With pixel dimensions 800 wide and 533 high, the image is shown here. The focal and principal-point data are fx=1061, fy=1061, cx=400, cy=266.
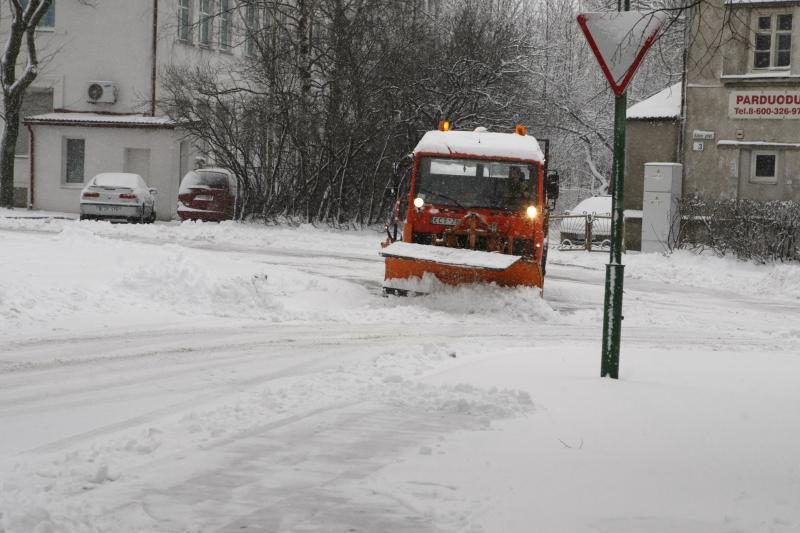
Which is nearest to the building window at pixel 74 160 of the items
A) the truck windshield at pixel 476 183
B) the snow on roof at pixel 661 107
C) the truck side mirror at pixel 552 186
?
the snow on roof at pixel 661 107

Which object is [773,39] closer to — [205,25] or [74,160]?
[205,25]

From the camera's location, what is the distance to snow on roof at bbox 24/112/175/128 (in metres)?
36.0

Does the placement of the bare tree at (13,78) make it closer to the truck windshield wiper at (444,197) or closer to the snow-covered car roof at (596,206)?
the snow-covered car roof at (596,206)

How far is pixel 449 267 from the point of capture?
46.5ft

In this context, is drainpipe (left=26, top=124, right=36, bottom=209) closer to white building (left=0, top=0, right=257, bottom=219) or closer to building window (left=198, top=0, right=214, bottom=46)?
white building (left=0, top=0, right=257, bottom=219)

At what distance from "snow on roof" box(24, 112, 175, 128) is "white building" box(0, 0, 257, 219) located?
3cm

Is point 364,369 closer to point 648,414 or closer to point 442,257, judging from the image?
point 648,414

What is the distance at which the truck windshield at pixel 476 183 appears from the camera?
15055 mm

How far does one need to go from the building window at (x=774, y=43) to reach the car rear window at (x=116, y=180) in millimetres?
17557

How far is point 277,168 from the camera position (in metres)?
30.9

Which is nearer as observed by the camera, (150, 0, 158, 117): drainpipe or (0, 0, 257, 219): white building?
(0, 0, 257, 219): white building

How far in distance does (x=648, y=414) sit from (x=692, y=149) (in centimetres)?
2299

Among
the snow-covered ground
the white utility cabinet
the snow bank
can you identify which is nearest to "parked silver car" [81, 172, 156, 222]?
the snow bank

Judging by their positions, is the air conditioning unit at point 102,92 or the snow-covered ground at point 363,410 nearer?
the snow-covered ground at point 363,410
